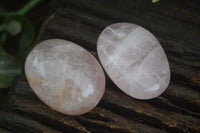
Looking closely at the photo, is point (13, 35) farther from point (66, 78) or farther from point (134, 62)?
point (134, 62)

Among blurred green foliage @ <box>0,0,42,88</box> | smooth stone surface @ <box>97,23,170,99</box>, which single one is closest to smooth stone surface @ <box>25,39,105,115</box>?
smooth stone surface @ <box>97,23,170,99</box>

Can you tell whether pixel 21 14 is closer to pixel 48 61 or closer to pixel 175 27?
pixel 48 61

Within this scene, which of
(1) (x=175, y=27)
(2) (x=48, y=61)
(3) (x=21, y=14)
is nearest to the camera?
(2) (x=48, y=61)

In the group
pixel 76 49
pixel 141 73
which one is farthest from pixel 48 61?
pixel 141 73

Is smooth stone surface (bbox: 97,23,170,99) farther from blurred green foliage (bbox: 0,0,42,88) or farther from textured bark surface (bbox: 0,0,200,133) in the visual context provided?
blurred green foliage (bbox: 0,0,42,88)

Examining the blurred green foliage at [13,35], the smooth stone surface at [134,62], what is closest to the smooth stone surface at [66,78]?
the smooth stone surface at [134,62]
